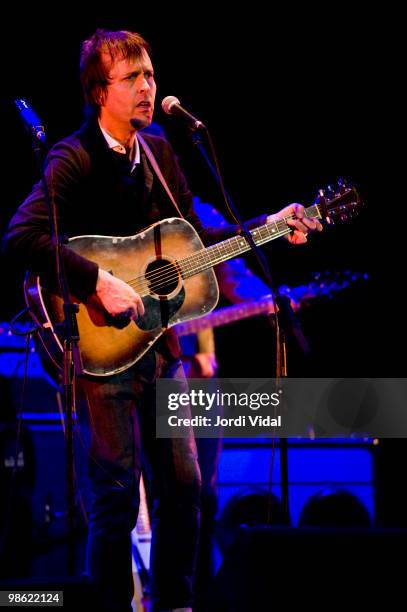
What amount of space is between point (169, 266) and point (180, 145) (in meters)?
3.23

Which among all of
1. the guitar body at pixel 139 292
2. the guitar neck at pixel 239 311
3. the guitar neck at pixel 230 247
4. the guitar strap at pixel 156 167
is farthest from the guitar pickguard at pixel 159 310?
the guitar neck at pixel 239 311

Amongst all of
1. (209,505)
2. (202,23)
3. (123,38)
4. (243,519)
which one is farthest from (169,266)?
(202,23)

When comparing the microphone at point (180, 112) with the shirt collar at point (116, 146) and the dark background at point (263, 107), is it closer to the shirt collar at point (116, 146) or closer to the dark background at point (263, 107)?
the shirt collar at point (116, 146)

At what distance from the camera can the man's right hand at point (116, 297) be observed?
3.16 m

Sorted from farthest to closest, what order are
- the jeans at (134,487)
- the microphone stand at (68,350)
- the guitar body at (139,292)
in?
the guitar body at (139,292) < the jeans at (134,487) < the microphone stand at (68,350)

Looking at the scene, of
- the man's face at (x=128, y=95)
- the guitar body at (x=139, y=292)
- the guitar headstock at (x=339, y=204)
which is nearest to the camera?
the guitar body at (x=139, y=292)

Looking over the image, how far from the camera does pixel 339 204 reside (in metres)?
3.55

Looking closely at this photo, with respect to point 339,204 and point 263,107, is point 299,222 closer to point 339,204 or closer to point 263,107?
point 339,204

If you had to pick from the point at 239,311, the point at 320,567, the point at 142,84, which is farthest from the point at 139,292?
the point at 239,311

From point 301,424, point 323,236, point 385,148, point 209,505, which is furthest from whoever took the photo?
point 323,236

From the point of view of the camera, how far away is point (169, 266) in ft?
11.4

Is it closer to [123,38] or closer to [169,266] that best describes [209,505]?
Result: [169,266]

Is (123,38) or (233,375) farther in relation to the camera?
(233,375)

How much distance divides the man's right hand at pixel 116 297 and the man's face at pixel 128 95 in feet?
2.33
